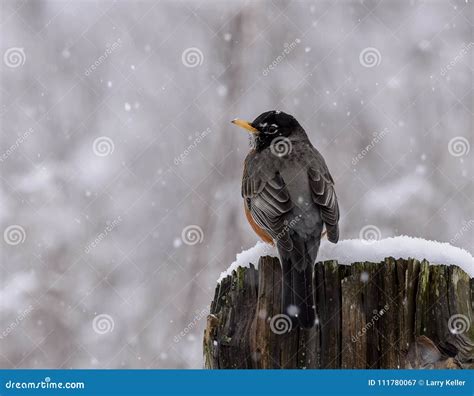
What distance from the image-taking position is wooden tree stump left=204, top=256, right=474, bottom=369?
10.5 feet

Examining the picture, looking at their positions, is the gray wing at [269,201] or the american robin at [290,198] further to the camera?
the gray wing at [269,201]

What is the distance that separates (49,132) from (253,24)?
3353mm

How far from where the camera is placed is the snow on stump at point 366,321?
3215mm

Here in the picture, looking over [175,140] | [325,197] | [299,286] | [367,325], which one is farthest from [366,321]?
[175,140]

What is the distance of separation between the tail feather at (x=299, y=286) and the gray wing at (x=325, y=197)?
650 mm

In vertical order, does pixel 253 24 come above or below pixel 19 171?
above

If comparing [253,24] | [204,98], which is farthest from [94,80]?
[253,24]

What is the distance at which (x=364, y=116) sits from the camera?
8.97 meters

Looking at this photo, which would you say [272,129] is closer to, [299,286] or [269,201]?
[269,201]

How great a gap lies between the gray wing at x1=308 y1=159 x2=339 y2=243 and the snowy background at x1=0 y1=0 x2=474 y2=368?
2.66 m

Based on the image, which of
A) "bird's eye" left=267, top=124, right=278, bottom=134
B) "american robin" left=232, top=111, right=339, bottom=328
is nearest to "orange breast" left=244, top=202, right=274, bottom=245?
"american robin" left=232, top=111, right=339, bottom=328

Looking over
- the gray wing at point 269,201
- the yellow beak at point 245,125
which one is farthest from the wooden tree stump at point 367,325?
the yellow beak at point 245,125

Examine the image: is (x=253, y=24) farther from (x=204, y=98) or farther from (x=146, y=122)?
(x=146, y=122)

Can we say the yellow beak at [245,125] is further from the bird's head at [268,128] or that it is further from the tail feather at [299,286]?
the tail feather at [299,286]
